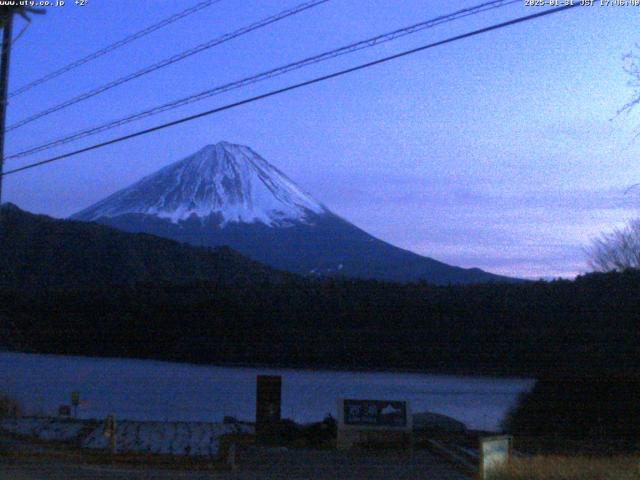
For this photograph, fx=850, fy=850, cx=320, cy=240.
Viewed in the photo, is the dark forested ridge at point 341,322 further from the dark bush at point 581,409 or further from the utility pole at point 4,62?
the utility pole at point 4,62

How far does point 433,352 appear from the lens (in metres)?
29.2

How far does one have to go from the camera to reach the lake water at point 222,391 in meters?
24.1

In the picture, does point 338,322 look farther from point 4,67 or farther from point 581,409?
point 4,67

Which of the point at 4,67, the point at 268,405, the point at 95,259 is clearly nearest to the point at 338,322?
the point at 268,405

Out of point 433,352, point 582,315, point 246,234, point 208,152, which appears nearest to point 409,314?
point 433,352

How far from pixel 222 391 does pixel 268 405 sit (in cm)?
546

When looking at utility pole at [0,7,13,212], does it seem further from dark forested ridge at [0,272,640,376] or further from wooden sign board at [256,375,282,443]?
dark forested ridge at [0,272,640,376]

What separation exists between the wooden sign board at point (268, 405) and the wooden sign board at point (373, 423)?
2070 millimetres

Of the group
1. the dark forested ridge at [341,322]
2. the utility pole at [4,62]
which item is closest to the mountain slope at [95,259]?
the dark forested ridge at [341,322]

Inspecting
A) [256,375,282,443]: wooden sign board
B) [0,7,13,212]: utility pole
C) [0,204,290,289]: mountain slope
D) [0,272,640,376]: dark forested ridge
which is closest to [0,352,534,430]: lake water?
[0,272,640,376]: dark forested ridge

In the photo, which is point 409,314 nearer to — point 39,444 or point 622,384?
point 622,384

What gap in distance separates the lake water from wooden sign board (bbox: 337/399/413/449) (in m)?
4.69

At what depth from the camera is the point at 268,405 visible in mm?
20391

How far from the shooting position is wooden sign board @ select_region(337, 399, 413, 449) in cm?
1873
